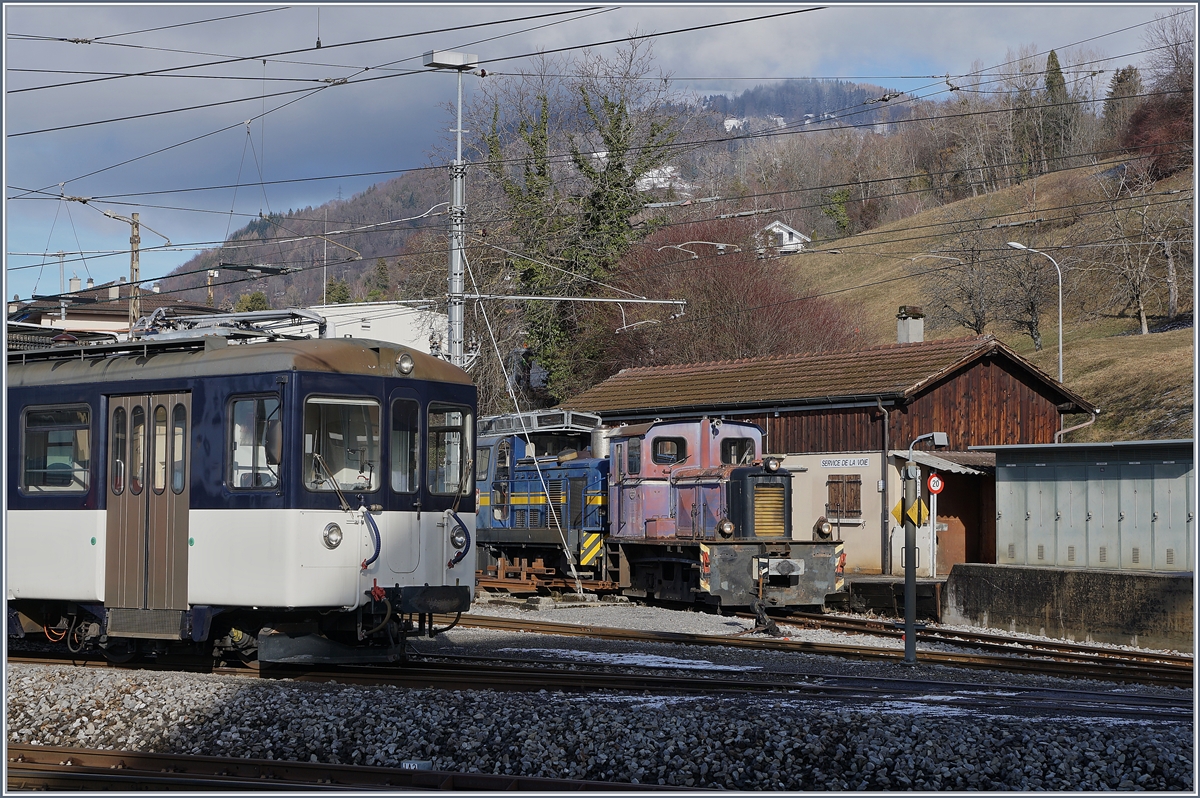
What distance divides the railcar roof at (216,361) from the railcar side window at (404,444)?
1.21 ft

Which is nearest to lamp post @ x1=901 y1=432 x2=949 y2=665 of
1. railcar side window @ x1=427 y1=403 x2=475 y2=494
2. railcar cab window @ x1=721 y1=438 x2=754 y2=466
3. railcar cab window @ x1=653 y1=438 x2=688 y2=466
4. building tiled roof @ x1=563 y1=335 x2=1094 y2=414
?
railcar cab window @ x1=721 y1=438 x2=754 y2=466

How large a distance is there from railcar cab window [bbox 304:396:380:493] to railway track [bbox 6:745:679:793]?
10.3 ft

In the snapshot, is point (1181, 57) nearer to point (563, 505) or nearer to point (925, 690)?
point (563, 505)

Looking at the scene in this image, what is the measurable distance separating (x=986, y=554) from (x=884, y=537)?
308 centimetres

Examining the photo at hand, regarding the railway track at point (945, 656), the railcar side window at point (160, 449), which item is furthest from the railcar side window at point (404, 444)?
the railway track at point (945, 656)

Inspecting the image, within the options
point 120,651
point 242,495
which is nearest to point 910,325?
point 242,495

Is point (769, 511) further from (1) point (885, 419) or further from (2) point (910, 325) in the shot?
(2) point (910, 325)

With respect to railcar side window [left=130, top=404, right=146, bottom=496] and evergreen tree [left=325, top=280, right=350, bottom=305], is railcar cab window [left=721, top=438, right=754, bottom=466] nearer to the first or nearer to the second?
railcar side window [left=130, top=404, right=146, bottom=496]

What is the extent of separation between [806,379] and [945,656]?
47.5ft

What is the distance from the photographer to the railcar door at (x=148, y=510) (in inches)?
427

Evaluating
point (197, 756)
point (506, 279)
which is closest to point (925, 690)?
point (197, 756)

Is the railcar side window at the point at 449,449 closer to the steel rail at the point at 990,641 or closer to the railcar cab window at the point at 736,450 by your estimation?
the steel rail at the point at 990,641

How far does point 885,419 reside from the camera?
25.5 meters

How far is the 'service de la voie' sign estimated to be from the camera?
85.8ft
